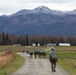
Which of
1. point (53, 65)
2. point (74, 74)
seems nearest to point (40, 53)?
point (53, 65)

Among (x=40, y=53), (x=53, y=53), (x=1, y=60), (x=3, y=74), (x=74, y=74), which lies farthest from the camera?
(x=40, y=53)

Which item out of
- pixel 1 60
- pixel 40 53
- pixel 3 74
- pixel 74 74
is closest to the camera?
pixel 3 74

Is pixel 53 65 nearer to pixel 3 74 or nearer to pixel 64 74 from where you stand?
pixel 64 74

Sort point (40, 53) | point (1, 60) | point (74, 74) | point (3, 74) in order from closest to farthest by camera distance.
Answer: point (3, 74), point (74, 74), point (1, 60), point (40, 53)

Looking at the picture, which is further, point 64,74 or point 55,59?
point 55,59

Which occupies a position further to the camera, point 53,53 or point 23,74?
point 53,53

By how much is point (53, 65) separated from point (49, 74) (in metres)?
5.63

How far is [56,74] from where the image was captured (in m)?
32.3

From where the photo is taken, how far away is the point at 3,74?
30453mm

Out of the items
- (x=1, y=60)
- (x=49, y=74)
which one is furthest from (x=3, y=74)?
(x=1, y=60)

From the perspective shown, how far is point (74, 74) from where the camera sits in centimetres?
3266

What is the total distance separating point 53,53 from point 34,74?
5304mm

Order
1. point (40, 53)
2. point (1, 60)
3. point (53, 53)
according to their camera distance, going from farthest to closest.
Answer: point (40, 53)
point (1, 60)
point (53, 53)

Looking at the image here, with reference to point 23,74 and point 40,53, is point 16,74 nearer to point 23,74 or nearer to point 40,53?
point 23,74
